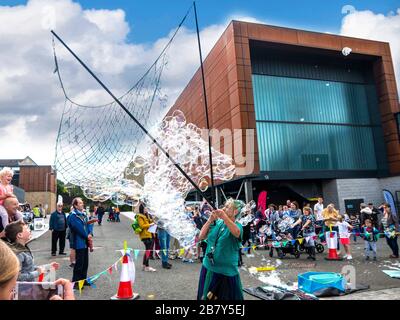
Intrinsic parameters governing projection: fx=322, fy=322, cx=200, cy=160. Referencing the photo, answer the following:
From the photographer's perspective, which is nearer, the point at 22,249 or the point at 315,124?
the point at 22,249

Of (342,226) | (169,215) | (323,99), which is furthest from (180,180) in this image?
(323,99)

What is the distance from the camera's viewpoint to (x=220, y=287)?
3227 mm

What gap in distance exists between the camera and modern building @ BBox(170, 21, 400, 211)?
1919 centimetres

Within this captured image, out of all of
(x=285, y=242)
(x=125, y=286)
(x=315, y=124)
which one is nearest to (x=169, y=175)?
(x=125, y=286)

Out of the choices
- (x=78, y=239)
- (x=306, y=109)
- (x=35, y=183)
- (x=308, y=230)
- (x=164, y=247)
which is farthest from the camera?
(x=35, y=183)

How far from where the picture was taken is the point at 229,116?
19.6 m

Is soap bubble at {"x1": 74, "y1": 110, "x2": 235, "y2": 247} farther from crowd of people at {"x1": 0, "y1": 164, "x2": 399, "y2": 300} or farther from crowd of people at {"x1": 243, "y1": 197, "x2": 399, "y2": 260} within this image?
crowd of people at {"x1": 243, "y1": 197, "x2": 399, "y2": 260}

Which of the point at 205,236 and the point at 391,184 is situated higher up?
the point at 391,184

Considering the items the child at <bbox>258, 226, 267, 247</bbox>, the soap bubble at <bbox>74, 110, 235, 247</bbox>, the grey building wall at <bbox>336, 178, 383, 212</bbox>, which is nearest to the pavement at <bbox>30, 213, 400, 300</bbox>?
the soap bubble at <bbox>74, 110, 235, 247</bbox>

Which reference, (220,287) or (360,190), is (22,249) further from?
(360,190)

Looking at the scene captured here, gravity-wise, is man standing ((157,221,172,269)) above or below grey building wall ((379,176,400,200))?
below

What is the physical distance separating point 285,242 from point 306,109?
13.7 meters

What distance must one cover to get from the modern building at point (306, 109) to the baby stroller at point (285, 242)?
8.12 m

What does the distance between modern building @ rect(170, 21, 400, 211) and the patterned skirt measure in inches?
603
